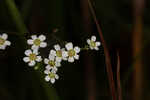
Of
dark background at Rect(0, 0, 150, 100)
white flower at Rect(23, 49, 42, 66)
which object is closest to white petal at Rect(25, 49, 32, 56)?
white flower at Rect(23, 49, 42, 66)

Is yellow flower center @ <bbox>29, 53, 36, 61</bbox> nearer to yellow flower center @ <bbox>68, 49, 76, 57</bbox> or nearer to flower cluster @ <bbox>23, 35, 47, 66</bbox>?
flower cluster @ <bbox>23, 35, 47, 66</bbox>

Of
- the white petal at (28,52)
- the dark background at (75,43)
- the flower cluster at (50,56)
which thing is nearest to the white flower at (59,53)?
the flower cluster at (50,56)

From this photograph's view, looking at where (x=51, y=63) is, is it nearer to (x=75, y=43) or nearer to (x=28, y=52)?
(x=28, y=52)

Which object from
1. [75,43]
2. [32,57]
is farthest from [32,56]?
[75,43]

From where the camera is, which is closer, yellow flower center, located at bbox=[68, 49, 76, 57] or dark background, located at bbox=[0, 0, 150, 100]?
yellow flower center, located at bbox=[68, 49, 76, 57]

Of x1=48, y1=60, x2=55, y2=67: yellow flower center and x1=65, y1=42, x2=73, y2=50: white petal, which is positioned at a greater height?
x1=65, y1=42, x2=73, y2=50: white petal

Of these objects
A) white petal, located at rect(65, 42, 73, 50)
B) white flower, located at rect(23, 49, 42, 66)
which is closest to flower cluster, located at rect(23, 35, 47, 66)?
white flower, located at rect(23, 49, 42, 66)

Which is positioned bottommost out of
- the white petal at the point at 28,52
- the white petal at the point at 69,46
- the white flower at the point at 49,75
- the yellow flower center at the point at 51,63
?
the white flower at the point at 49,75

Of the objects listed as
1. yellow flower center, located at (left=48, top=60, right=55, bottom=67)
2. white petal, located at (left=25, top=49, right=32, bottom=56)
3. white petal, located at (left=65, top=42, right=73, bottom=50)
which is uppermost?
Result: white petal, located at (left=65, top=42, right=73, bottom=50)

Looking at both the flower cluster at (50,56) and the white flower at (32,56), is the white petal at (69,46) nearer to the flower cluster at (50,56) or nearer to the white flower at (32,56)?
the flower cluster at (50,56)

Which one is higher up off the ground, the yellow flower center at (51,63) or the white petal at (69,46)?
the white petal at (69,46)
